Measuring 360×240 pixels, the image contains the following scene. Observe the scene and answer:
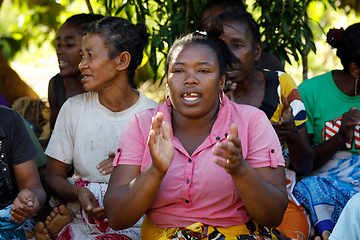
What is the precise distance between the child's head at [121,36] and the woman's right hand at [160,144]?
Result: 1.13 meters

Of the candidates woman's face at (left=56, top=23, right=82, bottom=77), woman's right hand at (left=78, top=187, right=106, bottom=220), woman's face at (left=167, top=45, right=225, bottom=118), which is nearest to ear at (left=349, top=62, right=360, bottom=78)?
woman's face at (left=167, top=45, right=225, bottom=118)

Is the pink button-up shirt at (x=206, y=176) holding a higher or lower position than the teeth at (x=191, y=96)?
lower

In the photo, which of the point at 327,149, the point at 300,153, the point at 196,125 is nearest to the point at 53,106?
the point at 196,125

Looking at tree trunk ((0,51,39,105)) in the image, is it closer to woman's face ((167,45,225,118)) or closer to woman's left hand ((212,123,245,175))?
woman's face ((167,45,225,118))

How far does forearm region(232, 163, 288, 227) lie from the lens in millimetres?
1681

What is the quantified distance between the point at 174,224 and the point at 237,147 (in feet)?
2.02

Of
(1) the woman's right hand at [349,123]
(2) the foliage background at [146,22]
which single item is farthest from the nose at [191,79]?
(1) the woman's right hand at [349,123]

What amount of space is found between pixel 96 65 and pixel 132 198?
110cm

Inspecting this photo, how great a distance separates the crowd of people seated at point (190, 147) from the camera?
1872 millimetres

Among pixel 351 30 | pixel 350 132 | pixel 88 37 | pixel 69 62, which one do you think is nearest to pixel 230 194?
pixel 350 132

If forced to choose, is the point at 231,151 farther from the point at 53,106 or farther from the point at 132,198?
the point at 53,106

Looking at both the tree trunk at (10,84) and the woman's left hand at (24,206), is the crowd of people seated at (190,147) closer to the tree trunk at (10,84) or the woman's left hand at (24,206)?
the woman's left hand at (24,206)

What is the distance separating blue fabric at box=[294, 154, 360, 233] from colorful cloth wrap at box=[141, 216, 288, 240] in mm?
706

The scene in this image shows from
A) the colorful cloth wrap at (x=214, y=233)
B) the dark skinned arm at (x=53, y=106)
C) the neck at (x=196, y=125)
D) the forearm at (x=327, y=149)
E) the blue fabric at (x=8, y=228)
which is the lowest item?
the blue fabric at (x=8, y=228)
